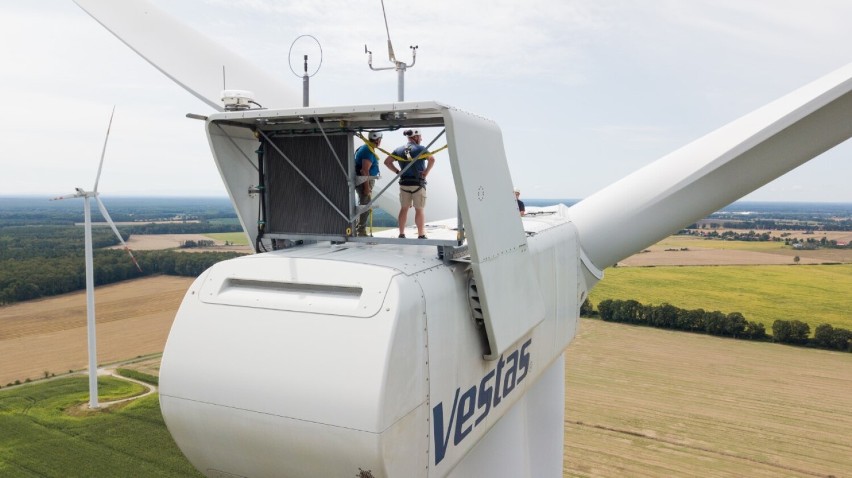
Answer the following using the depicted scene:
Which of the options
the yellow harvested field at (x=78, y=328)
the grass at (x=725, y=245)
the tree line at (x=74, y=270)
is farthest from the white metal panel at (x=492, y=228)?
the grass at (x=725, y=245)

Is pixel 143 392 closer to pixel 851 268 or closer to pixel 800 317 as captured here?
pixel 800 317

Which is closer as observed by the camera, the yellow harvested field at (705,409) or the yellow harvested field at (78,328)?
the yellow harvested field at (705,409)

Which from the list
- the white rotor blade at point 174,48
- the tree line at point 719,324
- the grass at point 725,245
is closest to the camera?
the white rotor blade at point 174,48

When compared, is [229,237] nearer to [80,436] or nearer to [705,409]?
[80,436]

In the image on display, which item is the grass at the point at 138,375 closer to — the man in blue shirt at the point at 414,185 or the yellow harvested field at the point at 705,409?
the yellow harvested field at the point at 705,409

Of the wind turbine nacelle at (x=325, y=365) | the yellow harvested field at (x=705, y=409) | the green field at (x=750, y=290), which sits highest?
the wind turbine nacelle at (x=325, y=365)

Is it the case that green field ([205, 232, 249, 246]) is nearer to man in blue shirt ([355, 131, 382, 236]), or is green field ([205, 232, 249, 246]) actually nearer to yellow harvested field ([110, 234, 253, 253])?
yellow harvested field ([110, 234, 253, 253])

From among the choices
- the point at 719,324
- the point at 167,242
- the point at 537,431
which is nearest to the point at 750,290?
the point at 719,324
